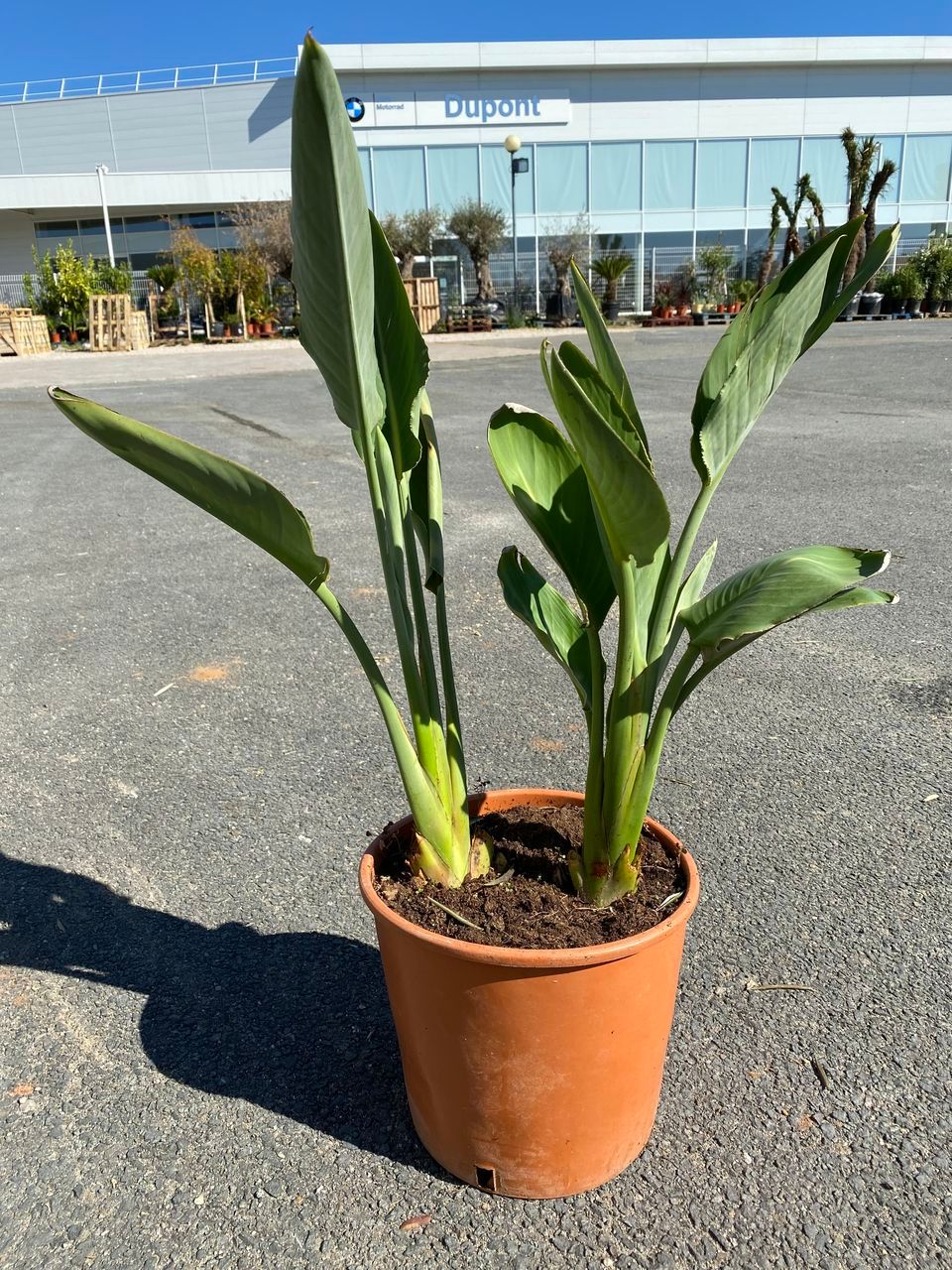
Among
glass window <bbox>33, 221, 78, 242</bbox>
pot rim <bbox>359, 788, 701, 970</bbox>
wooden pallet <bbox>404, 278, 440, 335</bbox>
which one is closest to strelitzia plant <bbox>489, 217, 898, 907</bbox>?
pot rim <bbox>359, 788, 701, 970</bbox>

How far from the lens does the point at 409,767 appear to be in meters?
1.55

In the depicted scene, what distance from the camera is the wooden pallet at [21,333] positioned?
24141 mm

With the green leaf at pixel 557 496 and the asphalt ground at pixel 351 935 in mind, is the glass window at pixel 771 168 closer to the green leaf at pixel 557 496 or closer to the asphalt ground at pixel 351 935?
the asphalt ground at pixel 351 935

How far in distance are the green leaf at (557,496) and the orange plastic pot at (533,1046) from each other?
21.3 inches

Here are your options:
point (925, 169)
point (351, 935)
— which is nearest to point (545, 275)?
point (925, 169)

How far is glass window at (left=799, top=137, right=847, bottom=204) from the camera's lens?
120ft

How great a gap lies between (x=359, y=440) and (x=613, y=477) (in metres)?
0.45

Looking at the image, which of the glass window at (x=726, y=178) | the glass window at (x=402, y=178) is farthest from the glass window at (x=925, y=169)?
the glass window at (x=402, y=178)

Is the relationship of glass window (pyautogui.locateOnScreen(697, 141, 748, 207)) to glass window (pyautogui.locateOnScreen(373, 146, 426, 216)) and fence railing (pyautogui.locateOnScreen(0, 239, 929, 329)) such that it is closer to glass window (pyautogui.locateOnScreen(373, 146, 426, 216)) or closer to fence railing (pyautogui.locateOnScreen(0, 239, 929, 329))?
fence railing (pyautogui.locateOnScreen(0, 239, 929, 329))

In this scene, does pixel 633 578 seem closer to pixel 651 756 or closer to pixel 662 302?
pixel 651 756

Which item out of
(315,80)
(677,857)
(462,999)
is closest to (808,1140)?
(677,857)

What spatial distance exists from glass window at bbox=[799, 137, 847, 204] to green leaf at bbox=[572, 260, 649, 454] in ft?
133

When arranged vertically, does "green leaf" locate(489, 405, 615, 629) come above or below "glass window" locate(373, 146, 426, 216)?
below

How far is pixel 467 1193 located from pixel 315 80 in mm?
1673
